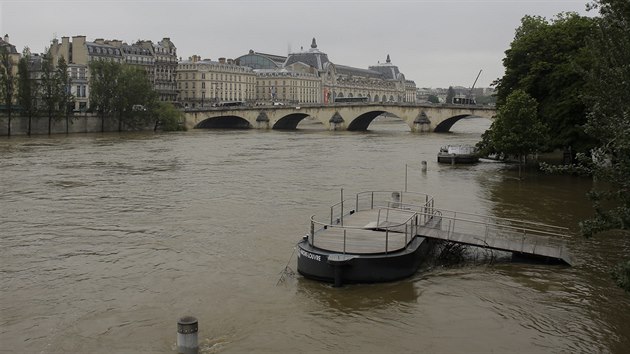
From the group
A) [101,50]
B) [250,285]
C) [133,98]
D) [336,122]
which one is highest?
[101,50]

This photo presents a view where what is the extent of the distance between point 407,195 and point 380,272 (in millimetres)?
14956

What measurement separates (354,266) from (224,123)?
100612 millimetres

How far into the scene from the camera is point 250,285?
17375 millimetres

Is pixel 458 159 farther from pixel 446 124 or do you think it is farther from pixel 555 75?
pixel 446 124

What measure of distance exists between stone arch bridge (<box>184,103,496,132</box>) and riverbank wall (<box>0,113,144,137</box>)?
1558 centimetres

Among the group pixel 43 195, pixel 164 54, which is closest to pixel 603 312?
pixel 43 195

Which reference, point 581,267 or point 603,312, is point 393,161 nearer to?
point 581,267

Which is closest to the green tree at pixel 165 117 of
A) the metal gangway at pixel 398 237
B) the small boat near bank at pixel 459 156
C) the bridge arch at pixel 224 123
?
the bridge arch at pixel 224 123

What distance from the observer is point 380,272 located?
1692 cm

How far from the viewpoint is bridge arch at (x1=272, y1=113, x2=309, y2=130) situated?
108 meters

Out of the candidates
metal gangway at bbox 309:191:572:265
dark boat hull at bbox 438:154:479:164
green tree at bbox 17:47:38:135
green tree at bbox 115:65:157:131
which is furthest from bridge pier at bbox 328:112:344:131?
metal gangway at bbox 309:191:572:265

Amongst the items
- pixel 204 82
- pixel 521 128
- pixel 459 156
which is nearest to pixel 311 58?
pixel 204 82

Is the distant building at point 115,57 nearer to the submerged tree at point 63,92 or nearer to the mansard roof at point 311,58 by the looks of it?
the submerged tree at point 63,92

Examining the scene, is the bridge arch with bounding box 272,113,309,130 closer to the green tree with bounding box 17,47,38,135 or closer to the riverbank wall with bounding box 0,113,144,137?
the riverbank wall with bounding box 0,113,144,137
